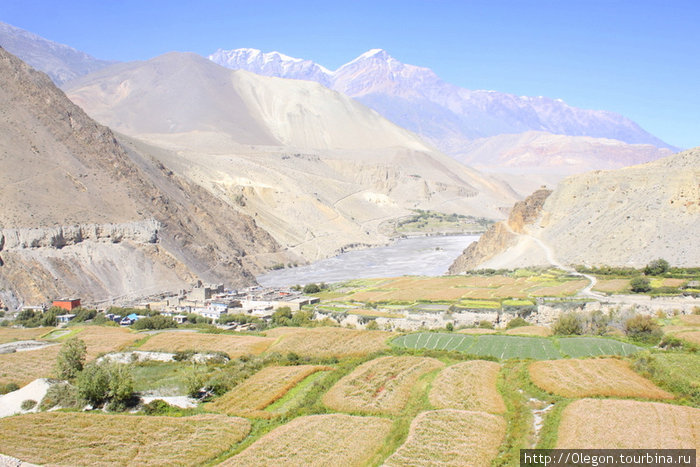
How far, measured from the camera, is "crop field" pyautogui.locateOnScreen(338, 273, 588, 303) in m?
44.4

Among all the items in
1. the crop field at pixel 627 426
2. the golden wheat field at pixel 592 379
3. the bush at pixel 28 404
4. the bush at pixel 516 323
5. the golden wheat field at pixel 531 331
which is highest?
the crop field at pixel 627 426

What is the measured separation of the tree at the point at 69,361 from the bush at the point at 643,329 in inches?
981

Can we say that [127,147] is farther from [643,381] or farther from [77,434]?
[643,381]

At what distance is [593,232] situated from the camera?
2391 inches

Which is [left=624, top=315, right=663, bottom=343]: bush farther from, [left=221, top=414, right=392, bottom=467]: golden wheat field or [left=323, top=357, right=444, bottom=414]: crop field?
[left=221, top=414, right=392, bottom=467]: golden wheat field

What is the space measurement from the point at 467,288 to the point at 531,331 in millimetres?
16058

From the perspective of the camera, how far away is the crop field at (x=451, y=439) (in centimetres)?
1527

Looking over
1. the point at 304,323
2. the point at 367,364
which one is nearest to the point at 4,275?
the point at 304,323

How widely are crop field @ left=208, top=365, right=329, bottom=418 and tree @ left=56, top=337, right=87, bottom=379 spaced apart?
752 centimetres

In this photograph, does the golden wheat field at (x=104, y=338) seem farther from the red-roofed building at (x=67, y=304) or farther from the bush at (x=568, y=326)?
the bush at (x=568, y=326)

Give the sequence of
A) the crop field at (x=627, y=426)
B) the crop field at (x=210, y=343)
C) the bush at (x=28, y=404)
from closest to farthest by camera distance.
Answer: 1. the crop field at (x=627, y=426)
2. the bush at (x=28, y=404)
3. the crop field at (x=210, y=343)

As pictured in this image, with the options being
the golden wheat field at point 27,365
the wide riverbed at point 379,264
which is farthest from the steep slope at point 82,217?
the golden wheat field at point 27,365

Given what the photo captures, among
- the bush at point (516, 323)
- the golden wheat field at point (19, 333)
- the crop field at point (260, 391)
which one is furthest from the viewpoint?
the bush at point (516, 323)

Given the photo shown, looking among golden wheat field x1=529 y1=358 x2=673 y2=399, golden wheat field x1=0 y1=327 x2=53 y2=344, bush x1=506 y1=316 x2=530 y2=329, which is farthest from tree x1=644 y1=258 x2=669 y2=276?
A: golden wheat field x1=0 y1=327 x2=53 y2=344
